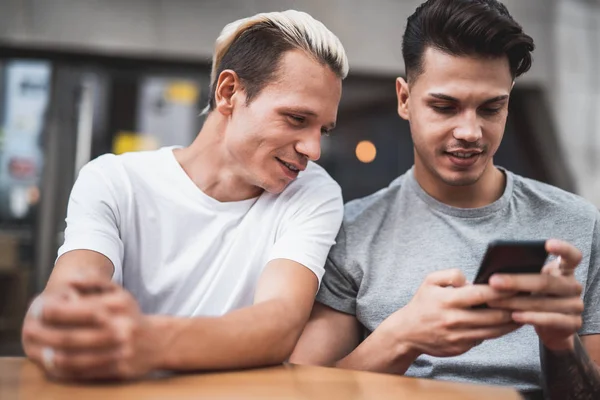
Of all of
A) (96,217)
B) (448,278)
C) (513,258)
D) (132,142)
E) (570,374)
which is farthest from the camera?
(132,142)

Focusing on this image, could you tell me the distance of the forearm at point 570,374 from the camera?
1.31m

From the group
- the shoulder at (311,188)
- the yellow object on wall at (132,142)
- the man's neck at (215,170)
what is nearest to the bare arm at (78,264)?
the man's neck at (215,170)

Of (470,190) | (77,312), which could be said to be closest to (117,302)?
(77,312)

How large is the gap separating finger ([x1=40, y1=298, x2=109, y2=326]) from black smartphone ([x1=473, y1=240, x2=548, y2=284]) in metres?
0.58

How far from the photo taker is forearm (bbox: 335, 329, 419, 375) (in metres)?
1.34

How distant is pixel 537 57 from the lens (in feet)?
15.4

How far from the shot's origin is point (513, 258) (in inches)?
41.7

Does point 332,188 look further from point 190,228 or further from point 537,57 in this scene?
point 537,57

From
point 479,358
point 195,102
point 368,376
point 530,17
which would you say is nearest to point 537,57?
point 530,17

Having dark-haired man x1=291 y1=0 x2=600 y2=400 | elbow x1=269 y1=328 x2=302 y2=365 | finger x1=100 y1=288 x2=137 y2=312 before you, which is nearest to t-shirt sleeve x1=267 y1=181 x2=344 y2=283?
dark-haired man x1=291 y1=0 x2=600 y2=400

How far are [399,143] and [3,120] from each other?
2641mm

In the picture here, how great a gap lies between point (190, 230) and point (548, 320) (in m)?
0.86

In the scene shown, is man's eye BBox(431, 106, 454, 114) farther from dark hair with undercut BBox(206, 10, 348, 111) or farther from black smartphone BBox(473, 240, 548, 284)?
black smartphone BBox(473, 240, 548, 284)

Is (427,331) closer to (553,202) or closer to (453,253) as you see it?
(453,253)
